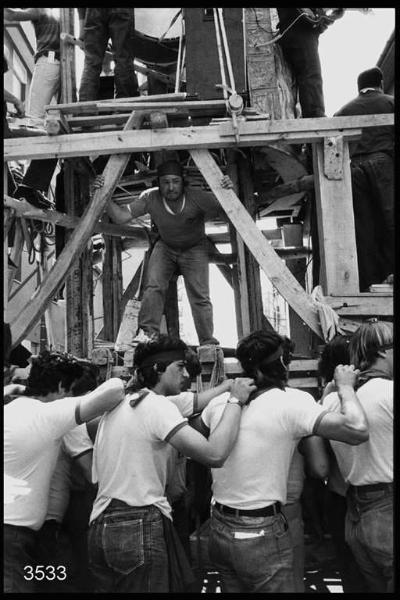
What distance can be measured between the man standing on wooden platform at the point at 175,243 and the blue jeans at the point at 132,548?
3528 mm

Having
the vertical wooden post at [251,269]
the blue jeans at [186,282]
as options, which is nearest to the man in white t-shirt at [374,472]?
the blue jeans at [186,282]

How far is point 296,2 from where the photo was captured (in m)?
8.08

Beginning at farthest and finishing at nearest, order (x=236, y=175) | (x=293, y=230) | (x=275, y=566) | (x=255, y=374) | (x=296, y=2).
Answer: (x=293, y=230)
(x=236, y=175)
(x=296, y=2)
(x=255, y=374)
(x=275, y=566)

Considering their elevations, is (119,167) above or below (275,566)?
above

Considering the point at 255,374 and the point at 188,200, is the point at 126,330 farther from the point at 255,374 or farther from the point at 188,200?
the point at 255,374

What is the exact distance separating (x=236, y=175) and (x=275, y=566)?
5.81 meters

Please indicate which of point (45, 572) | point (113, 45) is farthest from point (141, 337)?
point (113, 45)

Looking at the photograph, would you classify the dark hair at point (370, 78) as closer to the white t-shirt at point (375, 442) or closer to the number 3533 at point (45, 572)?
the white t-shirt at point (375, 442)

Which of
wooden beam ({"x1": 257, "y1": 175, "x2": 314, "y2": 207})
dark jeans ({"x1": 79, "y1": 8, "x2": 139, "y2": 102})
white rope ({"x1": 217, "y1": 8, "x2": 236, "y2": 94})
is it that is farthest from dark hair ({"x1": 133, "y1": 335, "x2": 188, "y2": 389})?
dark jeans ({"x1": 79, "y1": 8, "x2": 139, "y2": 102})

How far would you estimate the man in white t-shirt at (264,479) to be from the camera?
3.74m

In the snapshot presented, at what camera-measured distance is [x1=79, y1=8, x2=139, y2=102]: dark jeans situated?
323 inches

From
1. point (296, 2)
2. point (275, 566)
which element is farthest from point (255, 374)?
point (296, 2)

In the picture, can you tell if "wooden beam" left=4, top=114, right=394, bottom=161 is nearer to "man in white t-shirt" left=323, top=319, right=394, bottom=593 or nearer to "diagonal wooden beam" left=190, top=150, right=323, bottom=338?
"diagonal wooden beam" left=190, top=150, right=323, bottom=338

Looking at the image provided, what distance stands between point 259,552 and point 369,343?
4.72 ft
